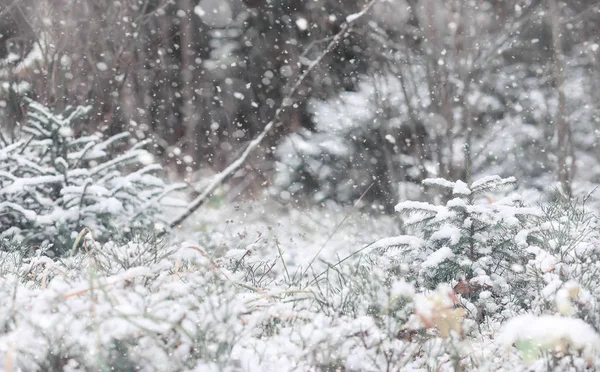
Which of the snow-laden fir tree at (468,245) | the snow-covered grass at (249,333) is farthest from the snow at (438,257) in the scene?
the snow-covered grass at (249,333)

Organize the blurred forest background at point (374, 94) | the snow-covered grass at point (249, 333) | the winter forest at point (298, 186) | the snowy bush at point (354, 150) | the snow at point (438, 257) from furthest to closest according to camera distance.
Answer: the snowy bush at point (354, 150)
the blurred forest background at point (374, 94)
the snow at point (438, 257)
the winter forest at point (298, 186)
the snow-covered grass at point (249, 333)

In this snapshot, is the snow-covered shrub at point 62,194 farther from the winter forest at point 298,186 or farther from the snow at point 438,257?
the snow at point 438,257

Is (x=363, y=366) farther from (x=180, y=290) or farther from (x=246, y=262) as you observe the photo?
(x=246, y=262)

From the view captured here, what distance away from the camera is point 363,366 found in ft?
4.18

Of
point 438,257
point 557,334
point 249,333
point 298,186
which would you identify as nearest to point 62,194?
point 438,257

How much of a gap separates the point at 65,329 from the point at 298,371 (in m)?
0.50

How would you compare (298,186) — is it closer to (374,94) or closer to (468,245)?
(374,94)

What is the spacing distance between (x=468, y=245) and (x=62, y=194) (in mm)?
3283

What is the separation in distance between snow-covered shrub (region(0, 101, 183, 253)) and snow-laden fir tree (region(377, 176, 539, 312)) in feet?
7.62

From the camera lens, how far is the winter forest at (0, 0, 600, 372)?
131cm

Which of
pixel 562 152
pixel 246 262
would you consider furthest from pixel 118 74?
pixel 562 152

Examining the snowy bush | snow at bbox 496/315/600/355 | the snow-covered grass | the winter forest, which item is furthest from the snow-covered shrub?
the snowy bush

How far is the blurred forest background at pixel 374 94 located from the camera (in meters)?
8.20

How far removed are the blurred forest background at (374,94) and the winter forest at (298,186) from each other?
4 centimetres
